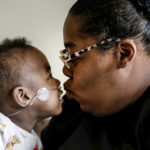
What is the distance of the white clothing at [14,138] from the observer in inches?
34.9

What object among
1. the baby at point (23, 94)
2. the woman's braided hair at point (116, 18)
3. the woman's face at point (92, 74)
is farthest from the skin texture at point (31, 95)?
the woman's braided hair at point (116, 18)

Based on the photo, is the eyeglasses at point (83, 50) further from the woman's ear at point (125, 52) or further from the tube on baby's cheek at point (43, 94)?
the tube on baby's cheek at point (43, 94)

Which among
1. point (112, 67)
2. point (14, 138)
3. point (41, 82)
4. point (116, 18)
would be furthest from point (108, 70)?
point (14, 138)

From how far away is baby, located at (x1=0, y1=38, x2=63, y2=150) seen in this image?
0.95 meters

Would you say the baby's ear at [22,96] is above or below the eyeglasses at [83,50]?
below

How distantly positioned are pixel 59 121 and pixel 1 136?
28 centimetres

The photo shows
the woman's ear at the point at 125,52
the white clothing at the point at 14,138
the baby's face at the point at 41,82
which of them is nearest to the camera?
the woman's ear at the point at 125,52

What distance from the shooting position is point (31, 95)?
3.36 feet

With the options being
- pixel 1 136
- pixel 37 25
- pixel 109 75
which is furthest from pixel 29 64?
pixel 37 25

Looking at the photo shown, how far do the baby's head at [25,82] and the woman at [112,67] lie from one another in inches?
11.9

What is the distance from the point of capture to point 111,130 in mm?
721

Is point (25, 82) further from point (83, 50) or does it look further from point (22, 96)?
point (83, 50)

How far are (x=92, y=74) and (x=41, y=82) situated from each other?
417mm

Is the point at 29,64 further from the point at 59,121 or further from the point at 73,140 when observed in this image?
the point at 73,140
